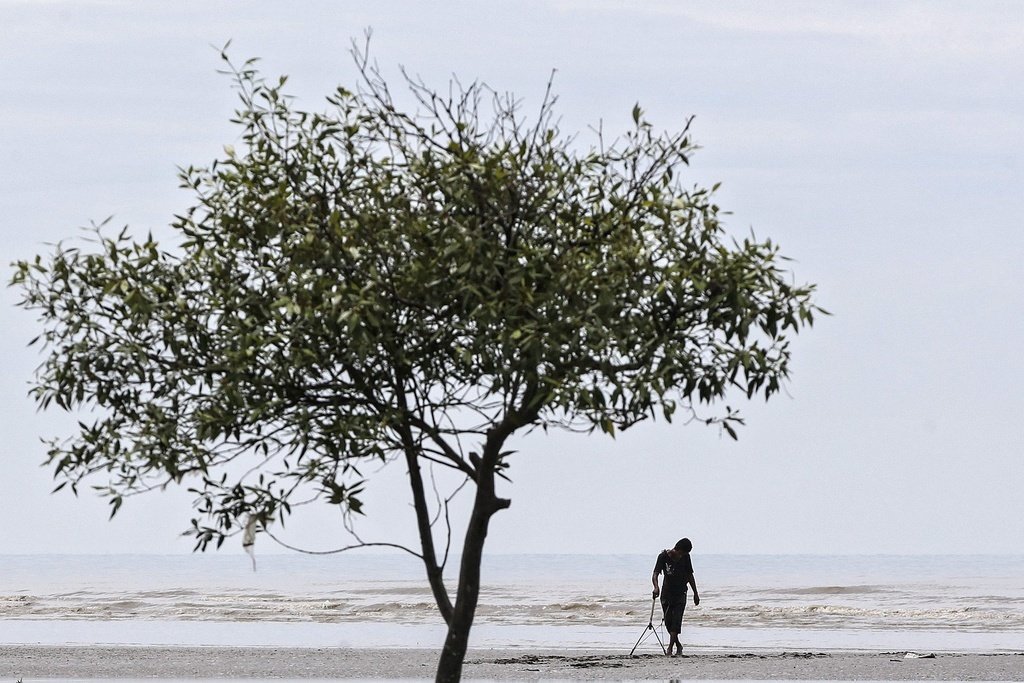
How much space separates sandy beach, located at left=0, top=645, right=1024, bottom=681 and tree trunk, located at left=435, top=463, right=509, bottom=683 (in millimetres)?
8209

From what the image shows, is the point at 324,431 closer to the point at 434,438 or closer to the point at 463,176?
the point at 434,438

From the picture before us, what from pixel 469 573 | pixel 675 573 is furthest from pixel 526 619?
pixel 469 573

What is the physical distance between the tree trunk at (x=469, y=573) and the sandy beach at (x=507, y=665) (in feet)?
26.9

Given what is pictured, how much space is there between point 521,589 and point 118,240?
44.0 meters

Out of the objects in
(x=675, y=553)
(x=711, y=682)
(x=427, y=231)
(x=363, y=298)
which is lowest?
(x=711, y=682)

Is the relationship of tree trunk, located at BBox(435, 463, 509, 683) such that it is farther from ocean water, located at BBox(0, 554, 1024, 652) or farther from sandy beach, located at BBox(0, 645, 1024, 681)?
ocean water, located at BBox(0, 554, 1024, 652)

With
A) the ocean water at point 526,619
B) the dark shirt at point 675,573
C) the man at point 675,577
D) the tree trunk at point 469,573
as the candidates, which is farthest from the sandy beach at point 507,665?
the tree trunk at point 469,573

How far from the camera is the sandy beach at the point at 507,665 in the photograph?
1711cm

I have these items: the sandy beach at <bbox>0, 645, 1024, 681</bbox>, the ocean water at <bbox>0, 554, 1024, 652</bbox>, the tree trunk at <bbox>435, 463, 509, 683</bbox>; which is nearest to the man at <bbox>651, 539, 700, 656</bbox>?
the sandy beach at <bbox>0, 645, 1024, 681</bbox>

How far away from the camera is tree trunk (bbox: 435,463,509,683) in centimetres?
869

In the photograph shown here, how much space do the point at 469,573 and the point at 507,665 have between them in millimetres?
10130

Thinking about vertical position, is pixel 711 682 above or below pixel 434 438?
below

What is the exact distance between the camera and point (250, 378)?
7.50 m

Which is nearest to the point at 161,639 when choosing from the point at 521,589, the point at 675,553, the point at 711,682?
the point at 675,553
